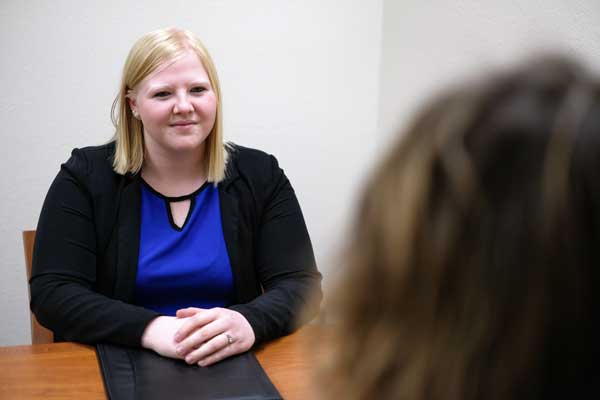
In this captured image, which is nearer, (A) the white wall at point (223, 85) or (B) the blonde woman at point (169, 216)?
(B) the blonde woman at point (169, 216)

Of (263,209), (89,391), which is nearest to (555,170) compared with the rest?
(89,391)

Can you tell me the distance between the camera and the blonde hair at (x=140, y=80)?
1.65 m

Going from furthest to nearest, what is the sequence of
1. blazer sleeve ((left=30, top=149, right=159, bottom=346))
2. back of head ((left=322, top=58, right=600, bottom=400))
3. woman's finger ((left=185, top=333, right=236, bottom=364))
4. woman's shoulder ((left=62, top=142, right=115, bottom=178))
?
woman's shoulder ((left=62, top=142, right=115, bottom=178)) < blazer sleeve ((left=30, top=149, right=159, bottom=346)) < woman's finger ((left=185, top=333, right=236, bottom=364)) < back of head ((left=322, top=58, right=600, bottom=400))

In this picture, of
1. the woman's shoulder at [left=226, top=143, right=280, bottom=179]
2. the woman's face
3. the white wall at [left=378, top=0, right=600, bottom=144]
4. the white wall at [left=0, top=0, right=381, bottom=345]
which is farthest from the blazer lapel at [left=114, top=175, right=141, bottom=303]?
the white wall at [left=0, top=0, right=381, bottom=345]

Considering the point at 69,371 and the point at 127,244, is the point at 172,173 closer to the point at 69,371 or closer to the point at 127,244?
the point at 127,244

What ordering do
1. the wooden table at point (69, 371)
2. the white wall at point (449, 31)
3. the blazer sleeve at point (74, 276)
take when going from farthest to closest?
1. the white wall at point (449, 31)
2. the blazer sleeve at point (74, 276)
3. the wooden table at point (69, 371)

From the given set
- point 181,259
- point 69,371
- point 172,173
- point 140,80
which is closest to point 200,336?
point 69,371

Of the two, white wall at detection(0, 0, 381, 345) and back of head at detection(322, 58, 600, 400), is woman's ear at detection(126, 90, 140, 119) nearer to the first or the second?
white wall at detection(0, 0, 381, 345)

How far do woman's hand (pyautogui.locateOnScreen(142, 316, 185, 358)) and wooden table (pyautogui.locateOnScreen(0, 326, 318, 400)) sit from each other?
4.6 inches

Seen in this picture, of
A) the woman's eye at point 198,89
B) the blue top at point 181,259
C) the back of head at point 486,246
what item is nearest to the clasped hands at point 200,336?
the blue top at point 181,259

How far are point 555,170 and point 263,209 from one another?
4.84 ft

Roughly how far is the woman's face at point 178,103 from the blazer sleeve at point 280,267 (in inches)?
10.5

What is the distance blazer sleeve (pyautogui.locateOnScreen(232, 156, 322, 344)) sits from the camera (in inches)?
55.6

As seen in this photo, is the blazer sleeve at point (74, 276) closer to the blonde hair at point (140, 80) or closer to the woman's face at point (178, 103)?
the blonde hair at point (140, 80)
